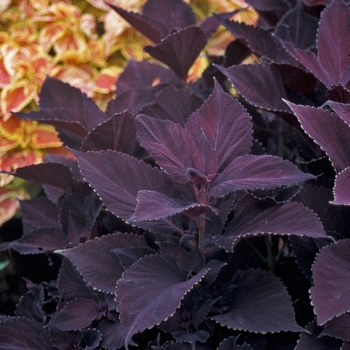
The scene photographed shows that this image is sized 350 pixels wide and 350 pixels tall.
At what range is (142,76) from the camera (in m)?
0.98

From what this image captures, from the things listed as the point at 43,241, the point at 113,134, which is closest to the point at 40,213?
the point at 43,241

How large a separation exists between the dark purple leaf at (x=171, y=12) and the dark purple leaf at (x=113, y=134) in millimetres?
338

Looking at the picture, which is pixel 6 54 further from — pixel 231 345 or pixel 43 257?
pixel 231 345

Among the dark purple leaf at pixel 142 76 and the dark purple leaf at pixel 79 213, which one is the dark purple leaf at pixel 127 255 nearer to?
the dark purple leaf at pixel 79 213

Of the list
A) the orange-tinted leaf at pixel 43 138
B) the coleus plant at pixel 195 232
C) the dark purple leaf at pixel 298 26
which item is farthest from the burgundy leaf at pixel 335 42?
the orange-tinted leaf at pixel 43 138

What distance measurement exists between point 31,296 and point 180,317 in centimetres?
29

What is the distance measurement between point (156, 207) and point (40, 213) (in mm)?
427

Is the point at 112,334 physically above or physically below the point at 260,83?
below

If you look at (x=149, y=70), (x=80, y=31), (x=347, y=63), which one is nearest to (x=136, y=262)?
(x=347, y=63)

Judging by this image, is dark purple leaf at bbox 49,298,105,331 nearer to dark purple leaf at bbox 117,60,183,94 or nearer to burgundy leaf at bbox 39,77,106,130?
burgundy leaf at bbox 39,77,106,130

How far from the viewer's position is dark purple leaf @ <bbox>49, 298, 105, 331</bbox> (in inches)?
25.4

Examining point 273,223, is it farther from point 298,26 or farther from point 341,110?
→ point 298,26

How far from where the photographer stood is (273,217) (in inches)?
22.0

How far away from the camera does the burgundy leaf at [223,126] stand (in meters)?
→ 0.60
